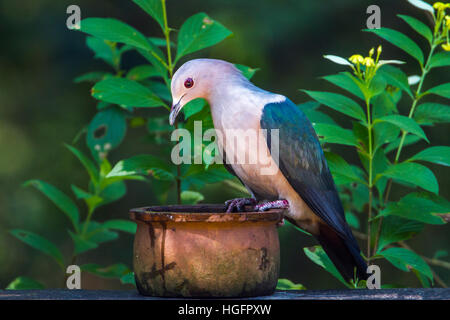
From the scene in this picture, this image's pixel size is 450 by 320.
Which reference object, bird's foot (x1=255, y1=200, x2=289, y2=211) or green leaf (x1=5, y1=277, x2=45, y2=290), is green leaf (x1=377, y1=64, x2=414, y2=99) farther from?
green leaf (x1=5, y1=277, x2=45, y2=290)

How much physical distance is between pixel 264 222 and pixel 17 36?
9.43ft

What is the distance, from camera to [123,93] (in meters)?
2.72

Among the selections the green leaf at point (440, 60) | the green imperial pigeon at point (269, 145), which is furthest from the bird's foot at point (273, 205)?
the green leaf at point (440, 60)

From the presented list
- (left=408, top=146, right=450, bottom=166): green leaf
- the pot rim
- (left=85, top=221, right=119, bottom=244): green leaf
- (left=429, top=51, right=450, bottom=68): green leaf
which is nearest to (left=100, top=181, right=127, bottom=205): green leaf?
(left=85, top=221, right=119, bottom=244): green leaf

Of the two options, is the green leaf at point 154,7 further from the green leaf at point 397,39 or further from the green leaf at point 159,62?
the green leaf at point 397,39

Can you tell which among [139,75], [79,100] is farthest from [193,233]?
[79,100]

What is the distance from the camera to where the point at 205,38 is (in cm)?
277

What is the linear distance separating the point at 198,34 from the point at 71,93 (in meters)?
1.81

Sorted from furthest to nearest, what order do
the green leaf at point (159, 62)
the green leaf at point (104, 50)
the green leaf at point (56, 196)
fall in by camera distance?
the green leaf at point (104, 50) < the green leaf at point (56, 196) < the green leaf at point (159, 62)

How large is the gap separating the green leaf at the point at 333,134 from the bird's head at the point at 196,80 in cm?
37

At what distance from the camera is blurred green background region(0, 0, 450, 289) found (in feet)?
14.2

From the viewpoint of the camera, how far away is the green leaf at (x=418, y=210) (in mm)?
2590

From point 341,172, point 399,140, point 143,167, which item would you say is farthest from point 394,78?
point 143,167

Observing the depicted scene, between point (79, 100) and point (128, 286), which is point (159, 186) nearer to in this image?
point (79, 100)
